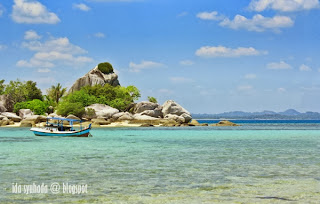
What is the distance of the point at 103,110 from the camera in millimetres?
91062

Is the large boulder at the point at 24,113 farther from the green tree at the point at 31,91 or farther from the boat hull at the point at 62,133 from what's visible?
the boat hull at the point at 62,133

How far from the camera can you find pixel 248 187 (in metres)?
15.6

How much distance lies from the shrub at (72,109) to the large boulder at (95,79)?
17.5 metres

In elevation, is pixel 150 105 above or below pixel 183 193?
above

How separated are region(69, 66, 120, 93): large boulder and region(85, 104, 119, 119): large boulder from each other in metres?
14.4

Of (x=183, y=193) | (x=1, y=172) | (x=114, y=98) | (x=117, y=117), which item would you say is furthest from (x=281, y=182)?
(x=114, y=98)

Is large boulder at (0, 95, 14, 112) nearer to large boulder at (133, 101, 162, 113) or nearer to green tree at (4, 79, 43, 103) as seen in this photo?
green tree at (4, 79, 43, 103)

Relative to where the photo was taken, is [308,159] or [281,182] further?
[308,159]

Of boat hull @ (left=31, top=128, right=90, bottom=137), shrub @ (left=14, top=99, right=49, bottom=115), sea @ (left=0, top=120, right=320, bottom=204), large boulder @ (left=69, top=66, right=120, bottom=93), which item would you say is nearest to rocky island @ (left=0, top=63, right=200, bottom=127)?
large boulder @ (left=69, top=66, right=120, bottom=93)

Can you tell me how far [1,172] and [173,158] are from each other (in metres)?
10.6

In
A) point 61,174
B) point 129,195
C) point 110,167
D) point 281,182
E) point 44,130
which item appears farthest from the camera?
point 44,130

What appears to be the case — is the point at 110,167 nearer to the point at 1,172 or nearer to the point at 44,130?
the point at 1,172

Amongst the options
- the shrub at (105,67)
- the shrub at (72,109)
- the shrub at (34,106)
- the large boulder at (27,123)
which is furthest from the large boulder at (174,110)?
the large boulder at (27,123)

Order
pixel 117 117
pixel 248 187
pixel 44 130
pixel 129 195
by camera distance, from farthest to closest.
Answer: pixel 117 117, pixel 44 130, pixel 248 187, pixel 129 195
